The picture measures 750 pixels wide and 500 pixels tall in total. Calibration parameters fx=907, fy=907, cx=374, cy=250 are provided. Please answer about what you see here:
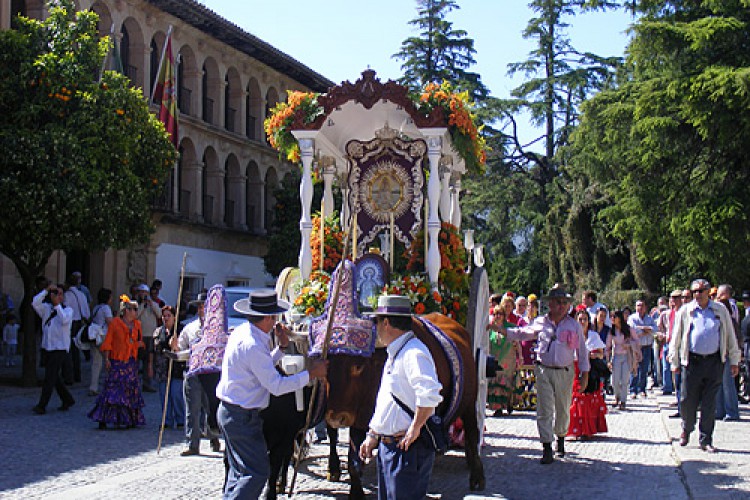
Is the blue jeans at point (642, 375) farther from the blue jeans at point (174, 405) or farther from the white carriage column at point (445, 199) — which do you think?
the blue jeans at point (174, 405)

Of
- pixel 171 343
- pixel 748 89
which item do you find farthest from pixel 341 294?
pixel 748 89

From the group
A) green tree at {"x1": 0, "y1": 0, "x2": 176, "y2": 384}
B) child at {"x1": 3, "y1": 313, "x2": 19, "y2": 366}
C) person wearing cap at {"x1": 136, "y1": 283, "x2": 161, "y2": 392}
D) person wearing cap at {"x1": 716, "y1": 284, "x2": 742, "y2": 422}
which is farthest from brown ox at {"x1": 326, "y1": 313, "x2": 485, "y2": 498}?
child at {"x1": 3, "y1": 313, "x2": 19, "y2": 366}

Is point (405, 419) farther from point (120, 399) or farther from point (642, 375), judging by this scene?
point (642, 375)

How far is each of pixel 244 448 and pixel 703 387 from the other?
21.6ft

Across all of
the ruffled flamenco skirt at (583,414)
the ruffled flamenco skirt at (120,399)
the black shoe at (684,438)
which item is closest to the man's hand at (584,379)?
the ruffled flamenco skirt at (583,414)

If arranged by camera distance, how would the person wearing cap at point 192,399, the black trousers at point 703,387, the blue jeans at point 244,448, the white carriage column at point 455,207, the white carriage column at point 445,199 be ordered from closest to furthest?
the blue jeans at point 244,448, the black trousers at point 703,387, the person wearing cap at point 192,399, the white carriage column at point 445,199, the white carriage column at point 455,207

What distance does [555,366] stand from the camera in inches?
400

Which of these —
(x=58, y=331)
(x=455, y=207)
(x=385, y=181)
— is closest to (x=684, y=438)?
(x=455, y=207)

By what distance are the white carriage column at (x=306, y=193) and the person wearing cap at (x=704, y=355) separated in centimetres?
469

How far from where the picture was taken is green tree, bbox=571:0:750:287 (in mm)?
24156

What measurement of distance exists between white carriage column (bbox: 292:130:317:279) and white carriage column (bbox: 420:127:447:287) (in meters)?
1.44

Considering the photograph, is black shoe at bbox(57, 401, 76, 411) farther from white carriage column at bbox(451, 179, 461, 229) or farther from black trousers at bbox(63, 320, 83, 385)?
white carriage column at bbox(451, 179, 461, 229)

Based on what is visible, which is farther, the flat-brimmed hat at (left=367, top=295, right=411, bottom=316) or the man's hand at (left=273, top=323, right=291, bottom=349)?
the man's hand at (left=273, top=323, right=291, bottom=349)

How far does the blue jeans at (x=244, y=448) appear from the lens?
6395 millimetres
